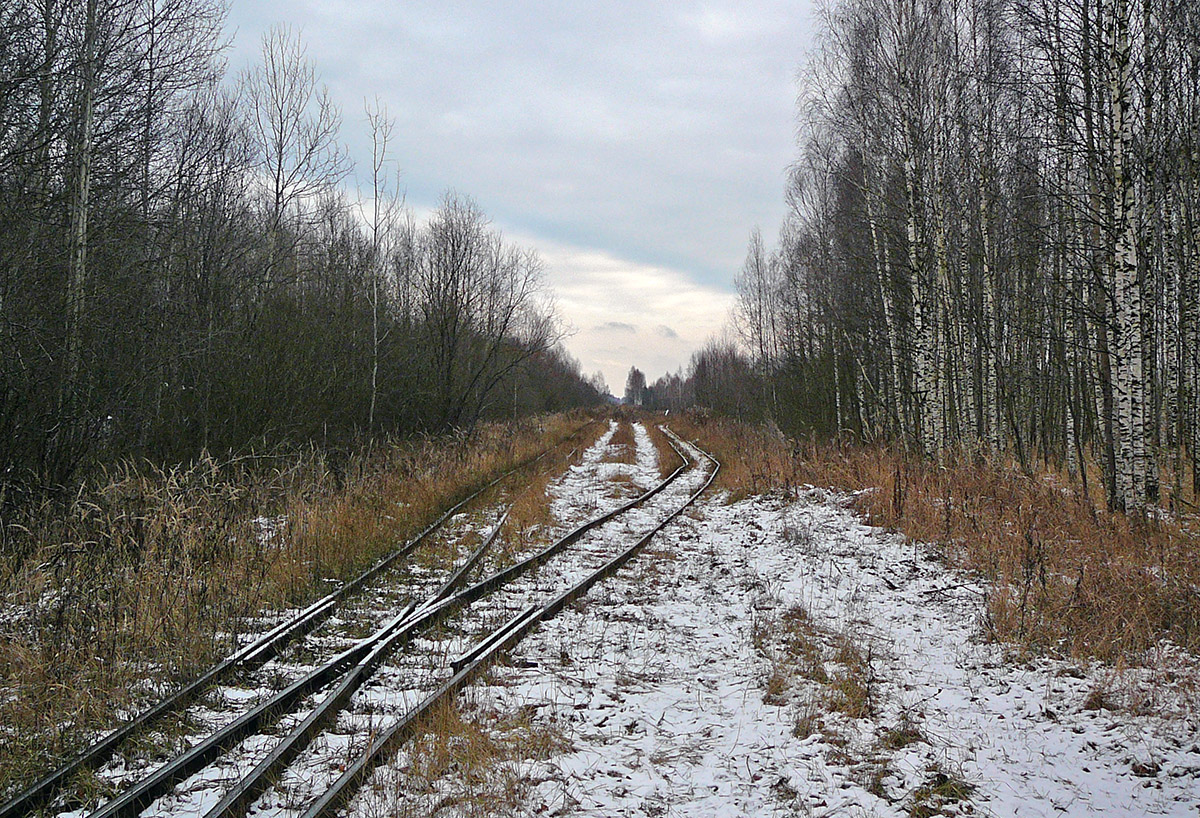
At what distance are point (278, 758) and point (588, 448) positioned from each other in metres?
25.6

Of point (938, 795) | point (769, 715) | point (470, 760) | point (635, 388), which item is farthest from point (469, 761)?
point (635, 388)

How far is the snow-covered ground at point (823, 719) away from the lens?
3.74 m

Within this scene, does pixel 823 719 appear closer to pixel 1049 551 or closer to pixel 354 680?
pixel 354 680

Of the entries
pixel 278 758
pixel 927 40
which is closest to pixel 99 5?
pixel 278 758

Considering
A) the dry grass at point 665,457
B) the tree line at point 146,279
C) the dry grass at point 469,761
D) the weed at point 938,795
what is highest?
the tree line at point 146,279

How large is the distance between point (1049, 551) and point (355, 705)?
Result: 22.7ft

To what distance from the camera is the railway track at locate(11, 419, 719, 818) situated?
354 cm

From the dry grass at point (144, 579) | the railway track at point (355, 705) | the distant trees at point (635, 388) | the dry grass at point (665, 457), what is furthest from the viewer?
the distant trees at point (635, 388)

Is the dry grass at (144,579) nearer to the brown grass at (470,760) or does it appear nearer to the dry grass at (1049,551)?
the brown grass at (470,760)

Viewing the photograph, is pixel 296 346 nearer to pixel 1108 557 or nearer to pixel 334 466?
pixel 334 466

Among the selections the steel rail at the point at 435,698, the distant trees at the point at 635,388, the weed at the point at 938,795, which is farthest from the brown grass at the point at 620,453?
the distant trees at the point at 635,388

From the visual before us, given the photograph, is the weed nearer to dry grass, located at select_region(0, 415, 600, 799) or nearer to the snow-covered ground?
the snow-covered ground

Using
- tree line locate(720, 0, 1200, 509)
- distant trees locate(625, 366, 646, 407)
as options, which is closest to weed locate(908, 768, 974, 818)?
tree line locate(720, 0, 1200, 509)

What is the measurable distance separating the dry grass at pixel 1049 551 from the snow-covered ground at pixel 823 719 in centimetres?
38
